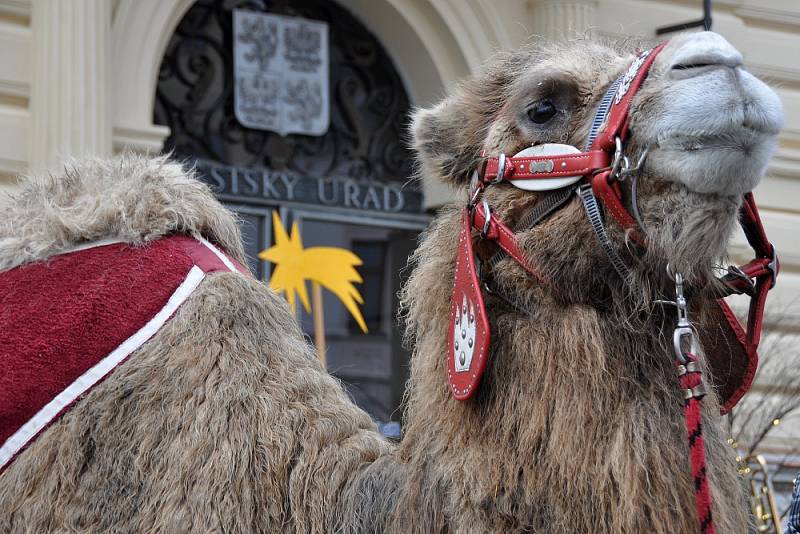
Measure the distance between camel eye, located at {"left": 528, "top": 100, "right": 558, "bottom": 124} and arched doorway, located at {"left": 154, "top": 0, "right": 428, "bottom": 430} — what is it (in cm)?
500

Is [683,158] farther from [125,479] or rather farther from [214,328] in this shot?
[125,479]

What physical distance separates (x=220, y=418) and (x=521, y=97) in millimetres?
904

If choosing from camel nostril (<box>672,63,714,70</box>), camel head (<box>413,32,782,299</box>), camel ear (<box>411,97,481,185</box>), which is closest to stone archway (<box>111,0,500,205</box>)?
camel ear (<box>411,97,481,185</box>)

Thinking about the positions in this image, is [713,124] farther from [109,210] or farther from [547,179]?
[109,210]

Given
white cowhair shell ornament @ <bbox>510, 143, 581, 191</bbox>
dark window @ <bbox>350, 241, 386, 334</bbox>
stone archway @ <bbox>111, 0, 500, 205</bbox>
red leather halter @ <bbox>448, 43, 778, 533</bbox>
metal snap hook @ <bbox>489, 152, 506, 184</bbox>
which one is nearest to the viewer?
red leather halter @ <bbox>448, 43, 778, 533</bbox>

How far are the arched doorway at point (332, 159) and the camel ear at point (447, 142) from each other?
185 inches

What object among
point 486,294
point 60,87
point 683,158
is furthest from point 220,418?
point 60,87

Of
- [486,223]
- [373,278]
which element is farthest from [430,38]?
[486,223]

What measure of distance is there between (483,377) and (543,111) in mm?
565

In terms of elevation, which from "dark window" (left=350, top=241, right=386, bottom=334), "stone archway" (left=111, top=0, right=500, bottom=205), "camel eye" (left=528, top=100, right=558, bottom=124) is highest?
"stone archway" (left=111, top=0, right=500, bottom=205)

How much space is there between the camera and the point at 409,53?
8219 mm

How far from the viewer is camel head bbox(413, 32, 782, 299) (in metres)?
2.22

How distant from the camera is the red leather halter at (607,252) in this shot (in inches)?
91.2

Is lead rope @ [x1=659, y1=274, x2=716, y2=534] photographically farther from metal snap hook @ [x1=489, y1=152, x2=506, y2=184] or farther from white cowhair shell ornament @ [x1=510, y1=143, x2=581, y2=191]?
metal snap hook @ [x1=489, y1=152, x2=506, y2=184]
